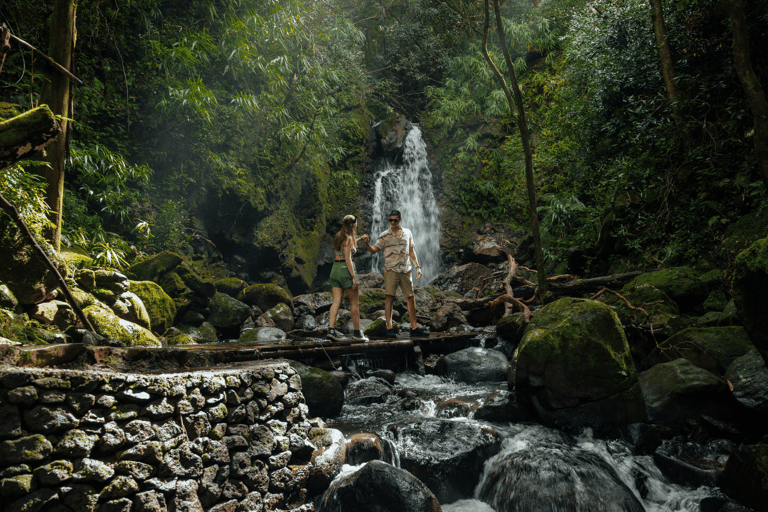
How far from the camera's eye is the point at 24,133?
311 cm

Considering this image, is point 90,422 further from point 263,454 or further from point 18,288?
point 18,288

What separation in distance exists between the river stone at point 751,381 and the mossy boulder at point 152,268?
9.90 m

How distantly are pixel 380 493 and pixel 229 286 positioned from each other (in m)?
8.22

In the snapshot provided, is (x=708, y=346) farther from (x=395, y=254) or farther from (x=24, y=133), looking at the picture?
(x=24, y=133)

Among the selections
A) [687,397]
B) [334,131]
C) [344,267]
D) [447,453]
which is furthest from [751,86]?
[334,131]

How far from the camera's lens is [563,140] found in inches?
540

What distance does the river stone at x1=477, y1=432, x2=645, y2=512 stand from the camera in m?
3.69

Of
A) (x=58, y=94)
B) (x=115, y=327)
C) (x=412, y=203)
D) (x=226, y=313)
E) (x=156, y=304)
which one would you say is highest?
(x=412, y=203)

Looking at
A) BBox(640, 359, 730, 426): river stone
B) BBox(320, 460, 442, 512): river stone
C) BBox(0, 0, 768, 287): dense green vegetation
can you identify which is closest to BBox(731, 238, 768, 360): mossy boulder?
BBox(640, 359, 730, 426): river stone

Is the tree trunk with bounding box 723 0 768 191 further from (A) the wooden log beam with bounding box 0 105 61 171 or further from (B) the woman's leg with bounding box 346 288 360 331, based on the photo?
(A) the wooden log beam with bounding box 0 105 61 171

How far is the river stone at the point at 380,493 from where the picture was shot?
3414 mm

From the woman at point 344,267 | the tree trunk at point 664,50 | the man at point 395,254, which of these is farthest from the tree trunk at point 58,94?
the tree trunk at point 664,50

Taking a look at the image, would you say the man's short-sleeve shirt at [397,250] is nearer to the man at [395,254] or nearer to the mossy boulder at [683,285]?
the man at [395,254]

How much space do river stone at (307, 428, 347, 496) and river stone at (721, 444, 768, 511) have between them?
11.7 ft
